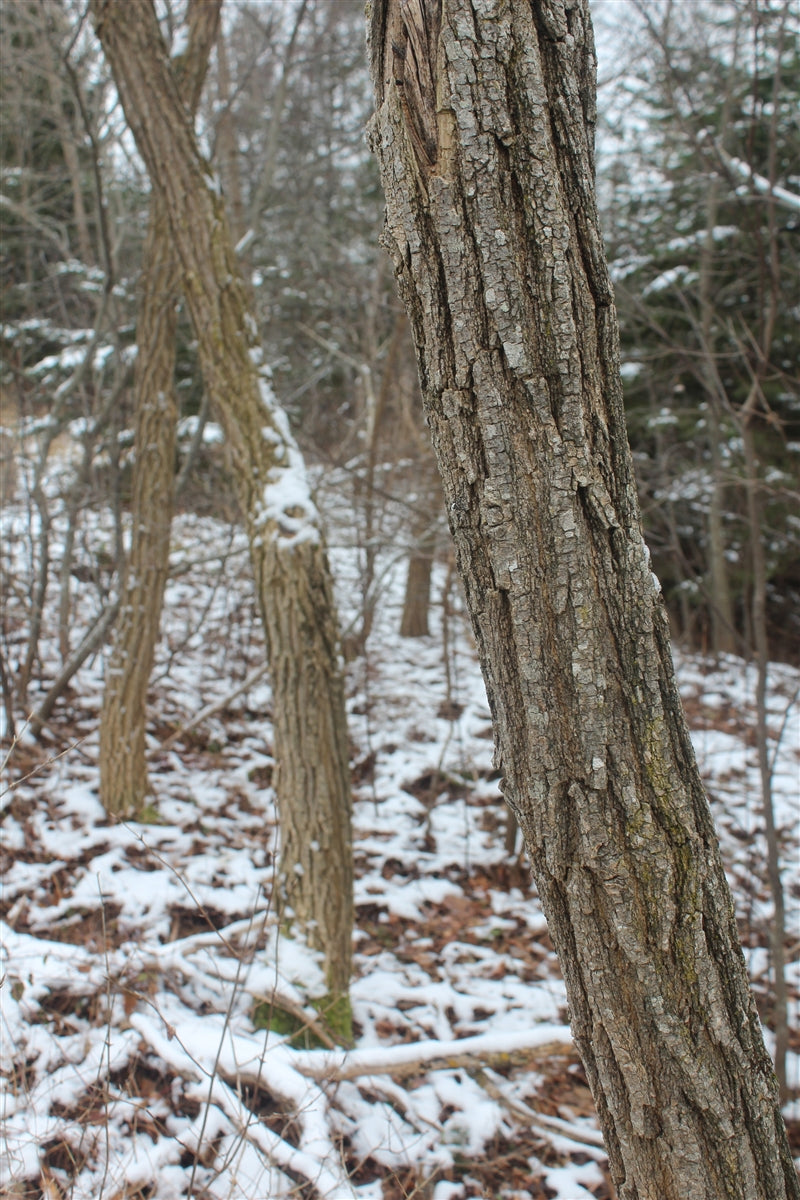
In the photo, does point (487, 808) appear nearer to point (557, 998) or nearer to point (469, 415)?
point (557, 998)

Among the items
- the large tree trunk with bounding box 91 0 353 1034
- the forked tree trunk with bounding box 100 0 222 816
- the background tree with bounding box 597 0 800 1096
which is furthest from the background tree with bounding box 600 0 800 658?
the large tree trunk with bounding box 91 0 353 1034

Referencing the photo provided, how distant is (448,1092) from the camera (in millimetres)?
2707

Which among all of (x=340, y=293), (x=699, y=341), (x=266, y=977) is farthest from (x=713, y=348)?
(x=266, y=977)

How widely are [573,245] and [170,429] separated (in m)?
3.74

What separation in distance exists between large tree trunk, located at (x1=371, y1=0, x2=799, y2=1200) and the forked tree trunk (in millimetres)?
3493

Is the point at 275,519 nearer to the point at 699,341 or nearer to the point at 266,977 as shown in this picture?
the point at 266,977

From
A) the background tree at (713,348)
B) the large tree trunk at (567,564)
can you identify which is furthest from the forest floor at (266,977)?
the background tree at (713,348)

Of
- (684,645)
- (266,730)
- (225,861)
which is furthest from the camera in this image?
(684,645)

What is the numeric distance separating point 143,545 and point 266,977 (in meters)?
2.50

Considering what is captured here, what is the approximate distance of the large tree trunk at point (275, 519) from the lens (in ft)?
9.80

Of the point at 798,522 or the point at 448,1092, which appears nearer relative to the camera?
the point at 448,1092

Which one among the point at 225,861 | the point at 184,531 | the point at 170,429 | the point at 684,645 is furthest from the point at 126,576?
the point at 684,645

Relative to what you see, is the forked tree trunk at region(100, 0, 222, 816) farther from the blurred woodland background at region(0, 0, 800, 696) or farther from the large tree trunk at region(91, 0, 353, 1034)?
the large tree trunk at region(91, 0, 353, 1034)

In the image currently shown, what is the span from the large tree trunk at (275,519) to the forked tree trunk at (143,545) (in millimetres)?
1042
